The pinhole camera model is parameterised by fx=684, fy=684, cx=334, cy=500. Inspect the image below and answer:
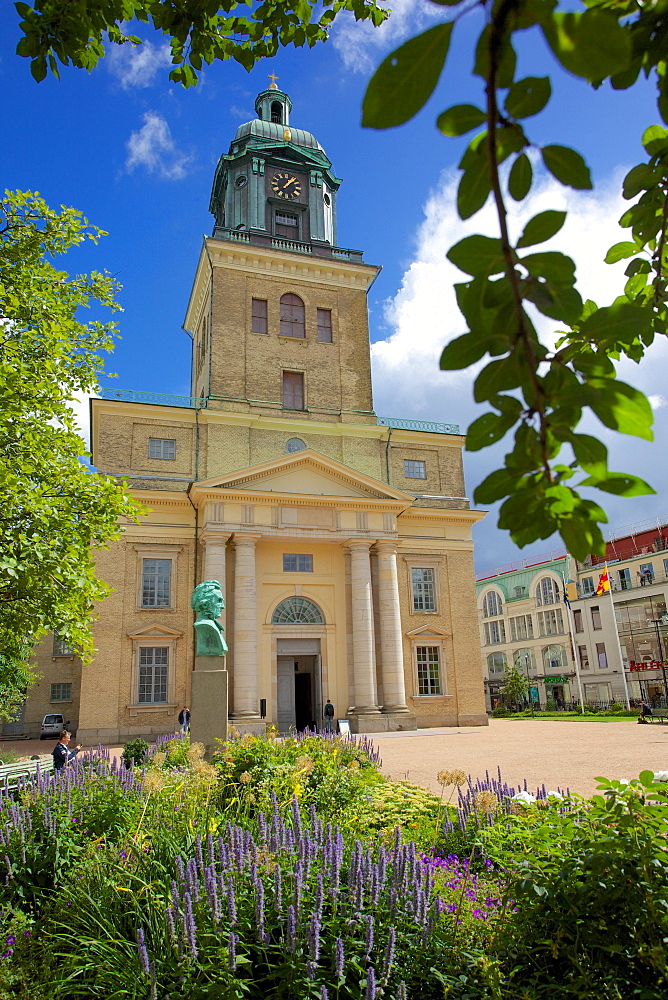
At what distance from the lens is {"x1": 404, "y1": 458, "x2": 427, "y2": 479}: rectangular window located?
33.0 meters

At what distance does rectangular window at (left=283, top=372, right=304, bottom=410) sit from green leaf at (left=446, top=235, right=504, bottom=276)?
101 ft

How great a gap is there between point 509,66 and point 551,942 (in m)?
3.41

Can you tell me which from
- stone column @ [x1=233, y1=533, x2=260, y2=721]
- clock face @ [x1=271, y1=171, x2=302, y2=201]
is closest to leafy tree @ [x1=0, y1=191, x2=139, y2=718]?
stone column @ [x1=233, y1=533, x2=260, y2=721]

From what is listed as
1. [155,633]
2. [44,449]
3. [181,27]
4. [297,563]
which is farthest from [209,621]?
[297,563]

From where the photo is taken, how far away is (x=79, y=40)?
347 centimetres

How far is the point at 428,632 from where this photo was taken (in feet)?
99.7

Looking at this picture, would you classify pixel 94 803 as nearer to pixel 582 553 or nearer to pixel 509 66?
pixel 582 553

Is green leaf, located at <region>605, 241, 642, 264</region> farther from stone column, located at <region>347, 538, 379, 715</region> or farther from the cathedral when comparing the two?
stone column, located at <region>347, 538, 379, 715</region>

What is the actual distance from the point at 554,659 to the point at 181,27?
64.5 metres

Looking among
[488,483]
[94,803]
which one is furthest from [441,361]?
[94,803]

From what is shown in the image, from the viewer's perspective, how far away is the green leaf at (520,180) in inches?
43.5

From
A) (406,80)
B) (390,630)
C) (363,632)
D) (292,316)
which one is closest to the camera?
(406,80)

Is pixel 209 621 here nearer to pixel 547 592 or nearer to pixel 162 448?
pixel 162 448

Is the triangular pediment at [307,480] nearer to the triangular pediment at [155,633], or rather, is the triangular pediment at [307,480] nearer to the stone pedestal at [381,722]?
the triangular pediment at [155,633]
